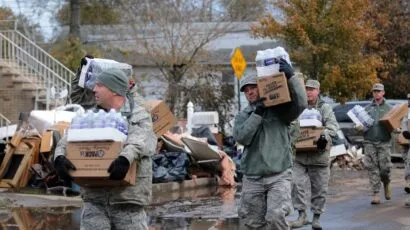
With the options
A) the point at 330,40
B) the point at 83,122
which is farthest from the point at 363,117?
the point at 330,40

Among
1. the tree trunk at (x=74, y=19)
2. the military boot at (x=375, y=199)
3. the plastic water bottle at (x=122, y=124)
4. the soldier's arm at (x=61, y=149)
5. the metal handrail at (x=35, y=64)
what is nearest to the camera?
the plastic water bottle at (x=122, y=124)

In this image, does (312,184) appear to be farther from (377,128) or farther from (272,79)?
(272,79)

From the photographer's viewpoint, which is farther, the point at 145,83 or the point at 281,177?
the point at 145,83

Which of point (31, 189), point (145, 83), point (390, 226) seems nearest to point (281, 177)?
point (390, 226)

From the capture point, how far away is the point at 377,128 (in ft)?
39.1

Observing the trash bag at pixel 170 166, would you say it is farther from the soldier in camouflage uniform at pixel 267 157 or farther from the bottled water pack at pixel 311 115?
the soldier in camouflage uniform at pixel 267 157

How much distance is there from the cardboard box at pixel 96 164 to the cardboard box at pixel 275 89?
5.67 ft

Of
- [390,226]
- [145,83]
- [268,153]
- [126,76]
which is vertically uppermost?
[145,83]

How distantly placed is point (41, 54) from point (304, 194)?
15.0 m

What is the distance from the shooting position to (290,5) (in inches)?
907

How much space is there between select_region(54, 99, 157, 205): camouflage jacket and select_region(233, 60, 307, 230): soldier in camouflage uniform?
57.6 inches

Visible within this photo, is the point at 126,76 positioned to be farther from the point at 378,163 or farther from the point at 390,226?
the point at 378,163

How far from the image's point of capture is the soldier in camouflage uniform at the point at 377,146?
11.9 m

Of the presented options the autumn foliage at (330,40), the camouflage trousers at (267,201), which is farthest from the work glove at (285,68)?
the autumn foliage at (330,40)
